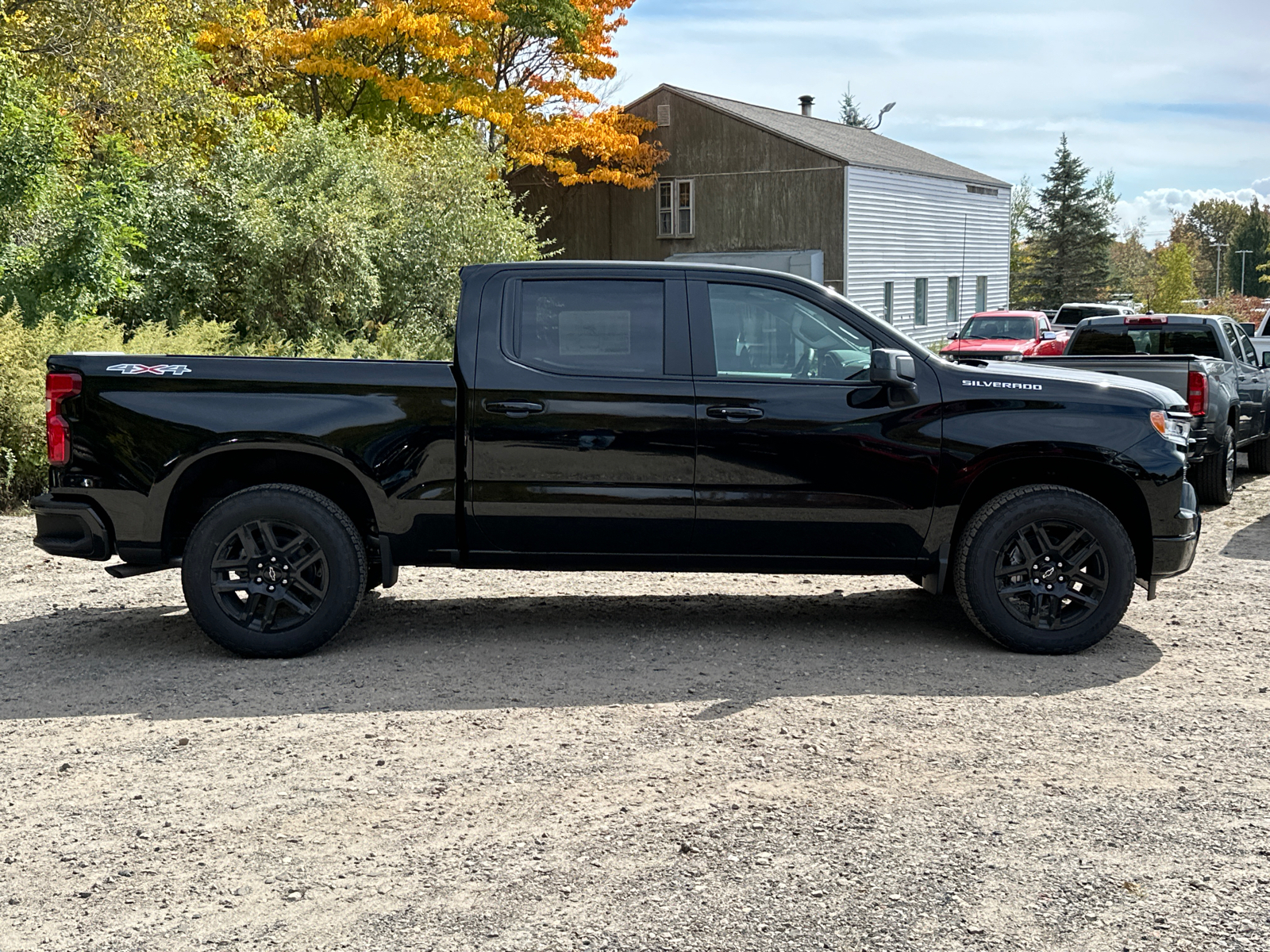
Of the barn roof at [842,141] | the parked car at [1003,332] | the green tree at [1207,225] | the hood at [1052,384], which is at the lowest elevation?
the hood at [1052,384]

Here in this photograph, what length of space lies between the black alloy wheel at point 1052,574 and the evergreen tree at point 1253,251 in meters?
124

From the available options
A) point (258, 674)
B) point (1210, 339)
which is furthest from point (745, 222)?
point (258, 674)

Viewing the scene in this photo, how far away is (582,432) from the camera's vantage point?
243 inches

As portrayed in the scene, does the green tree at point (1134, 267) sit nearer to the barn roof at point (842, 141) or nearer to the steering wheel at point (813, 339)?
the barn roof at point (842, 141)

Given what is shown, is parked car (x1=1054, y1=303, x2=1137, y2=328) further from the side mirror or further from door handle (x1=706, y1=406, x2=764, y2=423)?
door handle (x1=706, y1=406, x2=764, y2=423)

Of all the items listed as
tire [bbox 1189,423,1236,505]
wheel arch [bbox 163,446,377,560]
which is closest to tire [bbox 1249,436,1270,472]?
tire [bbox 1189,423,1236,505]

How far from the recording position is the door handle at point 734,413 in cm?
618

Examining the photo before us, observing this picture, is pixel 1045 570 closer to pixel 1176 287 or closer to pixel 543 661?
pixel 543 661

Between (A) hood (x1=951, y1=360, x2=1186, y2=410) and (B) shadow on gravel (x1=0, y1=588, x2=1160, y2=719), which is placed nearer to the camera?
(B) shadow on gravel (x1=0, y1=588, x2=1160, y2=719)

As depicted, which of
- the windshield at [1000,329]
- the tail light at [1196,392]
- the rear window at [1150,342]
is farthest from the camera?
the windshield at [1000,329]

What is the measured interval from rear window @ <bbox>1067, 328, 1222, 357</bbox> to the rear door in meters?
7.73

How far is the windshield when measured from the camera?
30.5 metres

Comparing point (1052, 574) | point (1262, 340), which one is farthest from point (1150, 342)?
point (1052, 574)

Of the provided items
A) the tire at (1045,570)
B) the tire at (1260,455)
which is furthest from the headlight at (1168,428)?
the tire at (1260,455)
